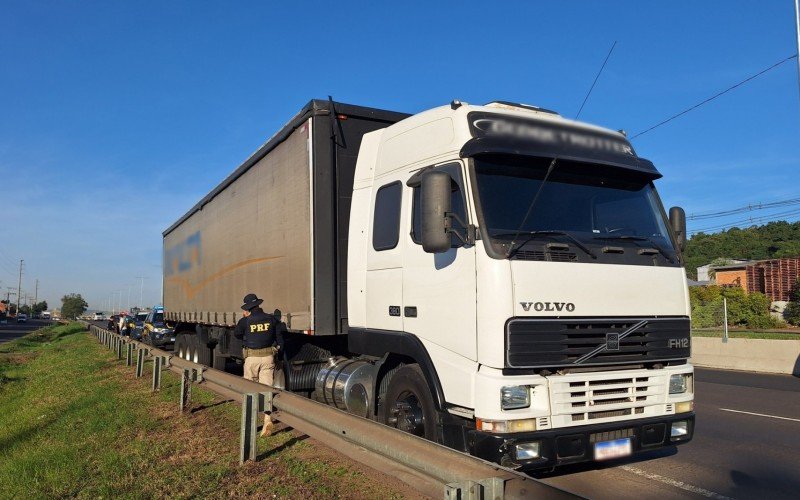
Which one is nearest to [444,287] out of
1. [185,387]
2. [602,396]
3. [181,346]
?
[602,396]

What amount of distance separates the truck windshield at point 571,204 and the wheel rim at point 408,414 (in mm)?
1722

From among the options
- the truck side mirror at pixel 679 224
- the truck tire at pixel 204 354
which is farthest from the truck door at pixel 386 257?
the truck tire at pixel 204 354

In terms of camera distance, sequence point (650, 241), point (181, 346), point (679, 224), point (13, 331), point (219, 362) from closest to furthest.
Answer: point (650, 241) < point (679, 224) < point (219, 362) < point (181, 346) < point (13, 331)

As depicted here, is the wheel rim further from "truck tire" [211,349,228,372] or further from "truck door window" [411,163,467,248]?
"truck tire" [211,349,228,372]

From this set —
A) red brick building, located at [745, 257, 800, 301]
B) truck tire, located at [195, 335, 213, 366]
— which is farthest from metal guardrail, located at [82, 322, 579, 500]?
red brick building, located at [745, 257, 800, 301]

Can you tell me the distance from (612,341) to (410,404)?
1.81m

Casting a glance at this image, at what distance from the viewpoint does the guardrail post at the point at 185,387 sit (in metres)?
8.05

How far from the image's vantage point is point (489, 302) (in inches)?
170

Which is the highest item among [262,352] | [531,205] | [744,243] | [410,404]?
[744,243]

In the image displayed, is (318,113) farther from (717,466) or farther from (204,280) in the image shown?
(204,280)

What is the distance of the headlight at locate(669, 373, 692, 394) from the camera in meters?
4.83

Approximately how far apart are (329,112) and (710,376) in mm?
12426

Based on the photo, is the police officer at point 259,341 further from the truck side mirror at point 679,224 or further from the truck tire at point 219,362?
the truck tire at point 219,362

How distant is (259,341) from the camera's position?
24.8ft
